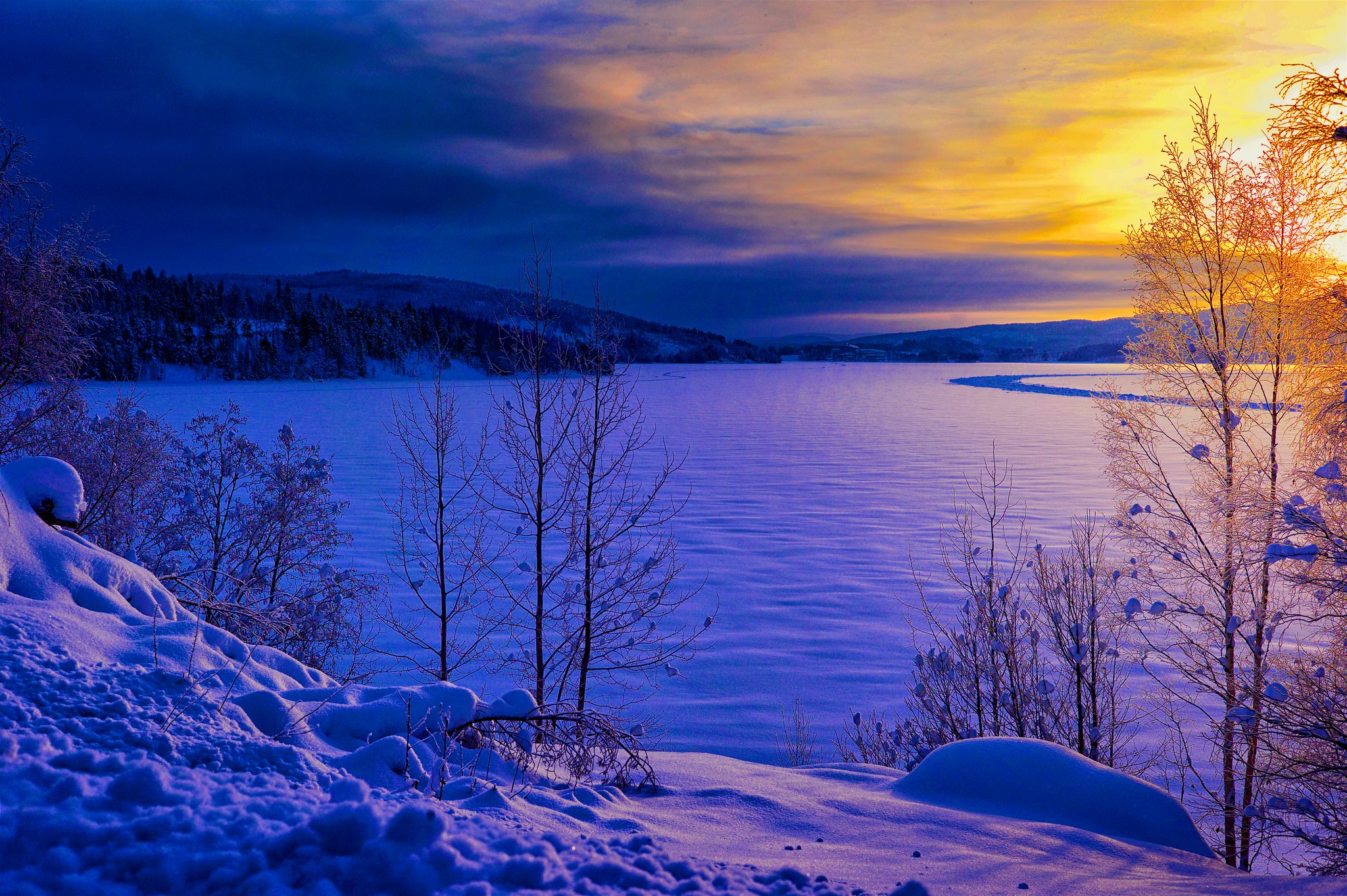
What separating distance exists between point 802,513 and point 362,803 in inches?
1114

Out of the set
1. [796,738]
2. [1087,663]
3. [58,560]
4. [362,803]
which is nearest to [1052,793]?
[362,803]

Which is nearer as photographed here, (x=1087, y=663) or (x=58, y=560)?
(x=58, y=560)

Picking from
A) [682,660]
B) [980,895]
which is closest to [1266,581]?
[682,660]

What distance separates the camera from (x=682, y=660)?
16.7 m

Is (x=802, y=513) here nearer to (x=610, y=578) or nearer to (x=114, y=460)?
(x=610, y=578)

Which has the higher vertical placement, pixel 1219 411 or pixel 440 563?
pixel 1219 411

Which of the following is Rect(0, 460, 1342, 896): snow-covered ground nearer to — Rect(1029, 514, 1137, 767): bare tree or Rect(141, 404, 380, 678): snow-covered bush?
Rect(1029, 514, 1137, 767): bare tree

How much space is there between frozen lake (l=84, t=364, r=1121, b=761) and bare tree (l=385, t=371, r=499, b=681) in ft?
4.72

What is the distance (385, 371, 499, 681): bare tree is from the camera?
43.8 feet

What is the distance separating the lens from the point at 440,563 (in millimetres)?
13188

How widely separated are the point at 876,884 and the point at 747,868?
81 cm

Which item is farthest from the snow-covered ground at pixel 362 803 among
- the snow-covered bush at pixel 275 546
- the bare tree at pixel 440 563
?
the snow-covered bush at pixel 275 546

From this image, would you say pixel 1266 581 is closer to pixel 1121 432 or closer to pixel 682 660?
pixel 1121 432

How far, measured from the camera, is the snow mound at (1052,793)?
5.92 metres
